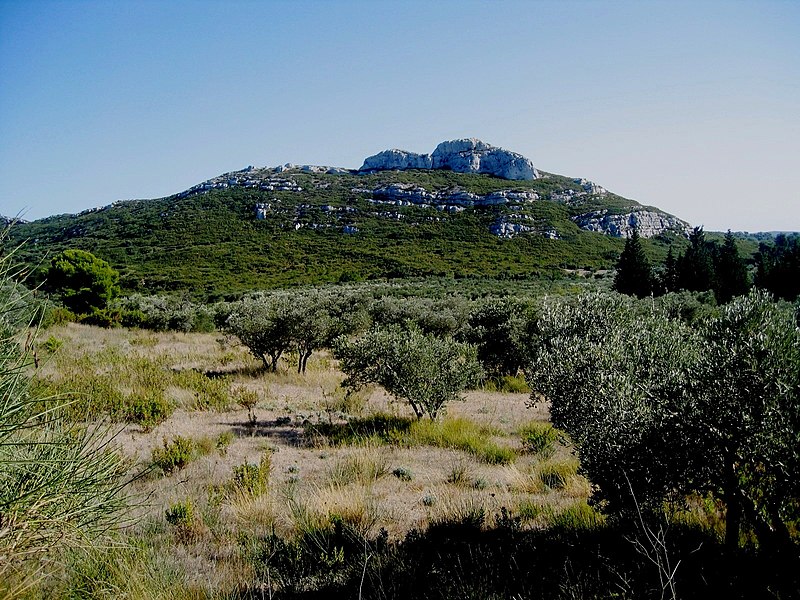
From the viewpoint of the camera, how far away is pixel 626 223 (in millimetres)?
115562

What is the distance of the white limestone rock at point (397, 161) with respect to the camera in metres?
165

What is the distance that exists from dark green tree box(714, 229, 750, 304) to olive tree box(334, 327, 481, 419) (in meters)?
44.5

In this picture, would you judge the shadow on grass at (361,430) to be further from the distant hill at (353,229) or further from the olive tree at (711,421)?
the distant hill at (353,229)

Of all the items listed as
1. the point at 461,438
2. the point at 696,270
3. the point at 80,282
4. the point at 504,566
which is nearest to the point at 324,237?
the point at 80,282

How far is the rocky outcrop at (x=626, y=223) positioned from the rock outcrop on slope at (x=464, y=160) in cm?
4142

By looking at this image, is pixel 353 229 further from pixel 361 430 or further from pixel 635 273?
pixel 361 430

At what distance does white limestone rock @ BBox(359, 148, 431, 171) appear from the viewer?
16462cm

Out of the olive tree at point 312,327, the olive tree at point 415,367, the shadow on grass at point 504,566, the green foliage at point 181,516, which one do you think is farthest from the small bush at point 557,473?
the olive tree at point 312,327

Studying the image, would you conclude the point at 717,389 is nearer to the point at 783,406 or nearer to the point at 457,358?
the point at 783,406

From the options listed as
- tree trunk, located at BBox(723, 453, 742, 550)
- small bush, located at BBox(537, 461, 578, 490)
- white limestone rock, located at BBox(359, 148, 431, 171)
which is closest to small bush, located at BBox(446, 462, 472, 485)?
small bush, located at BBox(537, 461, 578, 490)

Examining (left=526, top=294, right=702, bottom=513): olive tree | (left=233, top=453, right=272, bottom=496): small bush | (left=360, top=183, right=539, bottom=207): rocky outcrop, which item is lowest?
(left=233, top=453, right=272, bottom=496): small bush

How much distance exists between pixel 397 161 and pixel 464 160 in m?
26.0

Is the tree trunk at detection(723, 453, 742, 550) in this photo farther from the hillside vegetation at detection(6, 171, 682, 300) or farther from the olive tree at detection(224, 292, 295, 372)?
the hillside vegetation at detection(6, 171, 682, 300)

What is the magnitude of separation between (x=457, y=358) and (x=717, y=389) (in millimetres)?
7865
